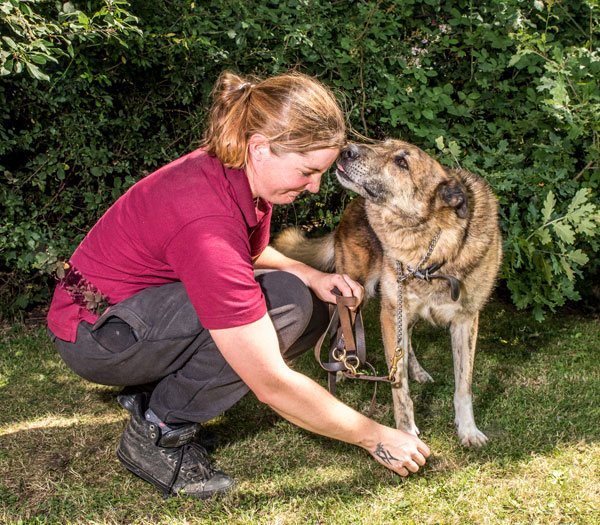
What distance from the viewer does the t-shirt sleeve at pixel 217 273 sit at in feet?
5.49

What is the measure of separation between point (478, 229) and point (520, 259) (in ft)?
2.38

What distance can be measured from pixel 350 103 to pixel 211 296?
2703 mm

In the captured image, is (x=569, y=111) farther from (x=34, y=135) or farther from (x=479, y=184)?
(x=34, y=135)

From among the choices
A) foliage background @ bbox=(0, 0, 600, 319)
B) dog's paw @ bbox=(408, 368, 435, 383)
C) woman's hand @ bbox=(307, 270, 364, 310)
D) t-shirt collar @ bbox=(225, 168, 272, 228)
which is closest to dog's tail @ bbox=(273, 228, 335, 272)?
foliage background @ bbox=(0, 0, 600, 319)

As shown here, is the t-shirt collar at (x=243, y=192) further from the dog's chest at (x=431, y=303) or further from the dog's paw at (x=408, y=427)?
the dog's paw at (x=408, y=427)

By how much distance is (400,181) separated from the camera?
2.75 metres

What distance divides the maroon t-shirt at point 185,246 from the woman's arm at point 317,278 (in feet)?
1.17

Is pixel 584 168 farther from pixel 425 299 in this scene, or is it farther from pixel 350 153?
pixel 350 153

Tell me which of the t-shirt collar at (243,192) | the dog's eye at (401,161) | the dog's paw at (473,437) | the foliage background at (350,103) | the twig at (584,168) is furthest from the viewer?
the twig at (584,168)

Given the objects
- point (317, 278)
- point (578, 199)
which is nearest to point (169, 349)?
point (317, 278)

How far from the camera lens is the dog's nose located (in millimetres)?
2730

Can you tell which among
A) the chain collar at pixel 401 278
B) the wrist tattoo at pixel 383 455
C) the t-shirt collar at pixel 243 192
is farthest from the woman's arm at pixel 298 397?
the chain collar at pixel 401 278

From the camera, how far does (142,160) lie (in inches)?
161

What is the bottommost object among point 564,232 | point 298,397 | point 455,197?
point 564,232
